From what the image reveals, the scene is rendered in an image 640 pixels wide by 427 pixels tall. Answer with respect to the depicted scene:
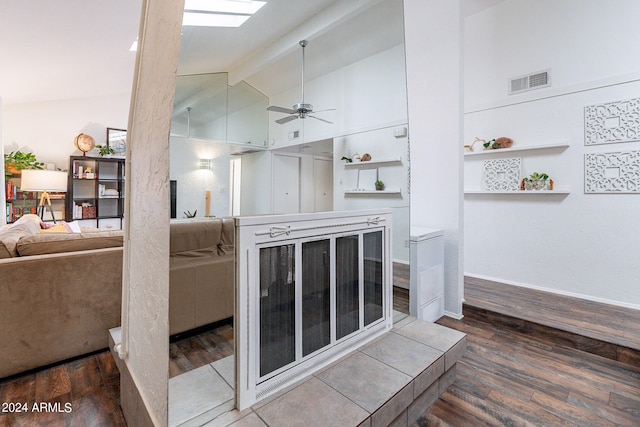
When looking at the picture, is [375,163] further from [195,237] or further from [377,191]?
[195,237]

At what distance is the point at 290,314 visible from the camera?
1.46m

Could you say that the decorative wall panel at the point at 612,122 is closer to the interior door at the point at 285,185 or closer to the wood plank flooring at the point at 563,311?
the wood plank flooring at the point at 563,311

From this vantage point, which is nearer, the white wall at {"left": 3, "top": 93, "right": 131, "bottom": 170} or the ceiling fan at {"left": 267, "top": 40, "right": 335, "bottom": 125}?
the ceiling fan at {"left": 267, "top": 40, "right": 335, "bottom": 125}

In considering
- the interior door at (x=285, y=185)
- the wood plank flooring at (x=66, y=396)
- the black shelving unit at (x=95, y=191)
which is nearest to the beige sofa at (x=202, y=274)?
the interior door at (x=285, y=185)

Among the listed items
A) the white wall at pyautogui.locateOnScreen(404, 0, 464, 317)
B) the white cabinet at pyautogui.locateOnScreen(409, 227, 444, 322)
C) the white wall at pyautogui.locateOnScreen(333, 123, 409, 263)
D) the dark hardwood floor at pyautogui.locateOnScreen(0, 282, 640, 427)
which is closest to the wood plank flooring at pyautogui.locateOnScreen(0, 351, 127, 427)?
the dark hardwood floor at pyautogui.locateOnScreen(0, 282, 640, 427)

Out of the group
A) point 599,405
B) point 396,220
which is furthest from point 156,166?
point 599,405

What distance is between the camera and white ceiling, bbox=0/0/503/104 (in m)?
1.33

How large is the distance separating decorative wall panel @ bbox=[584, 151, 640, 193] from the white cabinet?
1670 mm

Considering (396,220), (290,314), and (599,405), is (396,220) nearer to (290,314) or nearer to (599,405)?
(290,314)

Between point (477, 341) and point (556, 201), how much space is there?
74.2 inches

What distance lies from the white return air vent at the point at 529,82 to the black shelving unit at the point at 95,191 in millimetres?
6373

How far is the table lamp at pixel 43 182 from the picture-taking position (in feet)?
14.4

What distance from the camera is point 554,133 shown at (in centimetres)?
313

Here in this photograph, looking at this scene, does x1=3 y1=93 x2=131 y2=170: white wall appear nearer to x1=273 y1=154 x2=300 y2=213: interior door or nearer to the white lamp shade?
the white lamp shade
